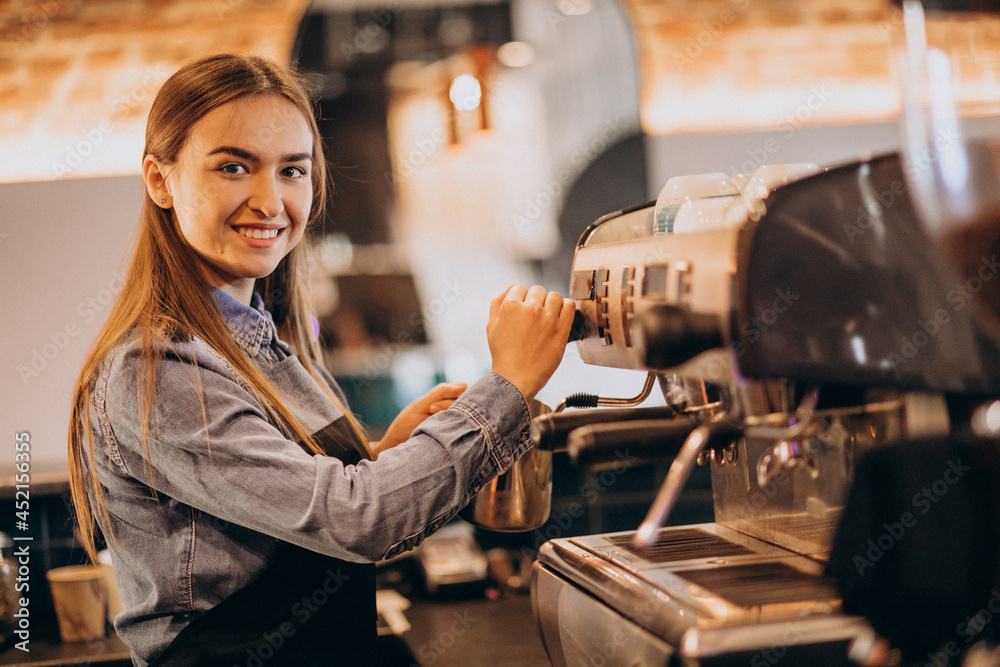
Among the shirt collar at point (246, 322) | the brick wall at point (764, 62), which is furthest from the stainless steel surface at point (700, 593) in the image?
the brick wall at point (764, 62)

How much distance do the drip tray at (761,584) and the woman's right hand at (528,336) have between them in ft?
0.81

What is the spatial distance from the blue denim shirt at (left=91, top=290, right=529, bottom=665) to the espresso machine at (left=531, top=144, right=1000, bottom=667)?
9cm

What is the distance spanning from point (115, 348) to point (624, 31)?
244 cm

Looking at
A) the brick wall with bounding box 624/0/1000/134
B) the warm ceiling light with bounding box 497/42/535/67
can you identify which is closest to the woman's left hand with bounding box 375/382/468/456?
the brick wall with bounding box 624/0/1000/134

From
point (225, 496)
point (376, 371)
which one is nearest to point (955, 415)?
point (225, 496)

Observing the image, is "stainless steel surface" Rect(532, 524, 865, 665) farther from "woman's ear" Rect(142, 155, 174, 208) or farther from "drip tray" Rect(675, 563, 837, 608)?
"woman's ear" Rect(142, 155, 174, 208)

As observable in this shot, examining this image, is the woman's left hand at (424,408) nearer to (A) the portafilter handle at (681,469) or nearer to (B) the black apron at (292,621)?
(B) the black apron at (292,621)

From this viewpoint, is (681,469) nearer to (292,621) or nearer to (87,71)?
(292,621)

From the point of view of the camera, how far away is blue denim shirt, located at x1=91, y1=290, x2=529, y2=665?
80cm

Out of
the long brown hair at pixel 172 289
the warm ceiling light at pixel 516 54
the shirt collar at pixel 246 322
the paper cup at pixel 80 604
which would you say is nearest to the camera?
the long brown hair at pixel 172 289

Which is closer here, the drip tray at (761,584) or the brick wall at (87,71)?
the drip tray at (761,584)

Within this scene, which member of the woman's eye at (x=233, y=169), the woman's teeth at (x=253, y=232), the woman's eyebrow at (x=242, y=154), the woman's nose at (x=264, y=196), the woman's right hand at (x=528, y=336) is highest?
the woman's eyebrow at (x=242, y=154)

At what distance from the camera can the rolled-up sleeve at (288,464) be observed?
80cm

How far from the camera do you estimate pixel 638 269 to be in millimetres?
833
